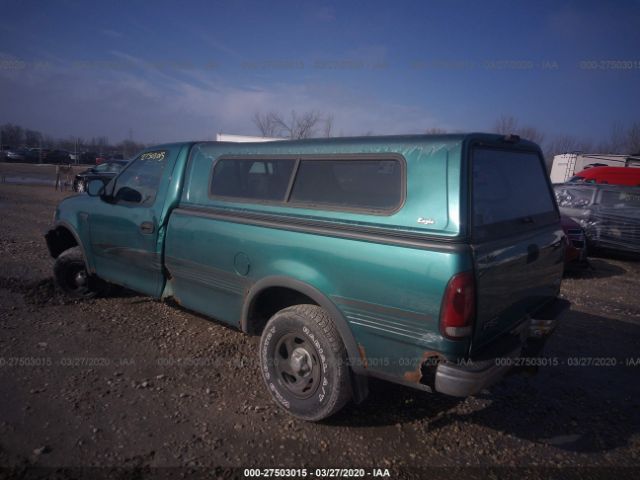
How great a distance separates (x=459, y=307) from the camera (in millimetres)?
2068

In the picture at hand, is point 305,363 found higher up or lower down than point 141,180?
lower down

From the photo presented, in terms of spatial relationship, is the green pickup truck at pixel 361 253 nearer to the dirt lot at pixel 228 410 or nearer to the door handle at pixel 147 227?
the door handle at pixel 147 227

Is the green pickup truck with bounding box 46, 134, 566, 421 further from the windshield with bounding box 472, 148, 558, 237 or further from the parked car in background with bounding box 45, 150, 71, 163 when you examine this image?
the parked car in background with bounding box 45, 150, 71, 163

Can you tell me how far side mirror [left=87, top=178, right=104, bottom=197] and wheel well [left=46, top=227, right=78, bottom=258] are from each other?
840mm

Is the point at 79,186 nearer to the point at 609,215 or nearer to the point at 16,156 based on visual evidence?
the point at 609,215

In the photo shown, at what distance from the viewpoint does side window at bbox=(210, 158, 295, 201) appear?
9.92 feet

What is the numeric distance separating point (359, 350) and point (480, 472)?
107 cm

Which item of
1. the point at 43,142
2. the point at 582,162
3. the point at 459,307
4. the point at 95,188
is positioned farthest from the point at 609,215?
the point at 43,142

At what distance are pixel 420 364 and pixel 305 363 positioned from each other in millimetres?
888

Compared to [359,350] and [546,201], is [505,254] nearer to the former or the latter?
[359,350]

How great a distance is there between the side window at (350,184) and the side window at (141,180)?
171cm

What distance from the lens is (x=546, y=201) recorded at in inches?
129

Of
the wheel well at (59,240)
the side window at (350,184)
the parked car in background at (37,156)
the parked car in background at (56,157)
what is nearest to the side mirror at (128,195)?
the wheel well at (59,240)

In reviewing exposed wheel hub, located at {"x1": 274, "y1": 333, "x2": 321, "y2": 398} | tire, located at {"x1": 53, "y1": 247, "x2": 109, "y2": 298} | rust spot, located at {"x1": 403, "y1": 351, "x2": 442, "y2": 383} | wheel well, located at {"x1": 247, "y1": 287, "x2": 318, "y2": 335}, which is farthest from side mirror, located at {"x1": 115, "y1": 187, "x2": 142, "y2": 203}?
rust spot, located at {"x1": 403, "y1": 351, "x2": 442, "y2": 383}
